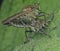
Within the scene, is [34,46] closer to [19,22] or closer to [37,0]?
[19,22]

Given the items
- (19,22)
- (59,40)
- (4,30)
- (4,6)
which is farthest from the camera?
(4,6)

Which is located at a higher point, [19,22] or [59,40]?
[19,22]

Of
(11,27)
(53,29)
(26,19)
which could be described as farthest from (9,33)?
(53,29)
